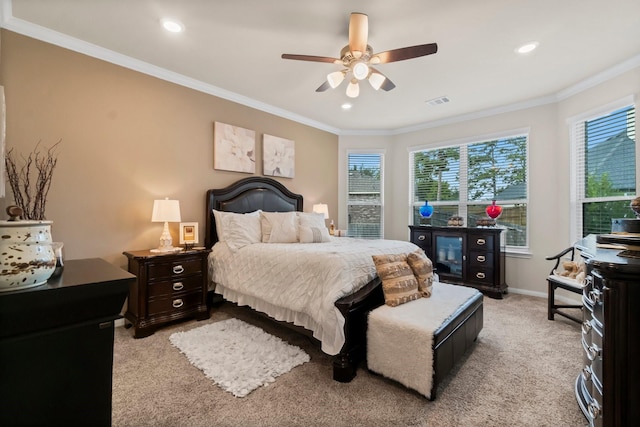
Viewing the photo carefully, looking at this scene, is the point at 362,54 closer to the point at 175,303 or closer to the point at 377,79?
the point at 377,79

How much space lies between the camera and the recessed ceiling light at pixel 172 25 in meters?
2.41

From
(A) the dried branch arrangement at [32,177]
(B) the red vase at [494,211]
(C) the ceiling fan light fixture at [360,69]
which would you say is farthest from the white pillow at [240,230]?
(B) the red vase at [494,211]

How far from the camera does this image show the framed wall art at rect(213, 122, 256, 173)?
3801 millimetres

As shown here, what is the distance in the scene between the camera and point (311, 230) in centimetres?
368

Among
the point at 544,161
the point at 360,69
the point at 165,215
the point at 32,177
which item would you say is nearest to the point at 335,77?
the point at 360,69

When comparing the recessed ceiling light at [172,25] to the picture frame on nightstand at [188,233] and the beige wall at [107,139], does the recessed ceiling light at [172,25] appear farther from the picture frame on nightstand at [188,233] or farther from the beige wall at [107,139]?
the picture frame on nightstand at [188,233]

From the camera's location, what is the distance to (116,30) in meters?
2.56

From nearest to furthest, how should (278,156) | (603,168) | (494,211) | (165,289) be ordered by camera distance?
(165,289) → (603,168) → (494,211) → (278,156)

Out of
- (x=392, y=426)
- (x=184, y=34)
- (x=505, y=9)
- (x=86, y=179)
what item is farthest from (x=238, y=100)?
(x=392, y=426)

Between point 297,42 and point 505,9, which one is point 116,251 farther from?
point 505,9

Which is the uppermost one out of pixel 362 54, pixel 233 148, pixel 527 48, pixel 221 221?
pixel 527 48

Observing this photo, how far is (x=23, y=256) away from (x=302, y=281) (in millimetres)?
1813

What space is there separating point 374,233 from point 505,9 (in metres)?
4.08

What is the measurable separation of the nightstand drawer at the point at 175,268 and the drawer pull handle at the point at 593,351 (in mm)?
3232
